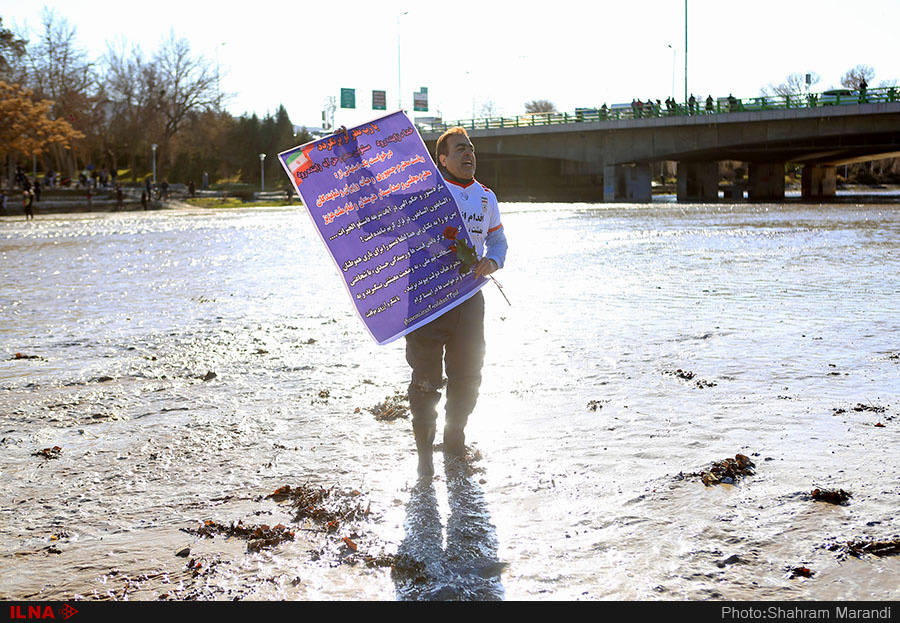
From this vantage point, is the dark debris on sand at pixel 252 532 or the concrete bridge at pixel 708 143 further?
the concrete bridge at pixel 708 143

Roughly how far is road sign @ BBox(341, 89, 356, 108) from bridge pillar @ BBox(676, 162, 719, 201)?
4308cm

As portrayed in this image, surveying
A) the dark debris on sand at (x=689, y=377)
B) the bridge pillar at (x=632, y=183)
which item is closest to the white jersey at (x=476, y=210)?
the dark debris on sand at (x=689, y=377)

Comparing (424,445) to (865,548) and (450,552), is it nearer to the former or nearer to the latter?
(450,552)

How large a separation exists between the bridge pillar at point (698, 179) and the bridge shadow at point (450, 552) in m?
65.6

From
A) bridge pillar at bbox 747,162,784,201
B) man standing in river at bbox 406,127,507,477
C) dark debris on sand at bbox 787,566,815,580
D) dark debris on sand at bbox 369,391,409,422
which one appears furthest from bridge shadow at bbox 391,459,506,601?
bridge pillar at bbox 747,162,784,201

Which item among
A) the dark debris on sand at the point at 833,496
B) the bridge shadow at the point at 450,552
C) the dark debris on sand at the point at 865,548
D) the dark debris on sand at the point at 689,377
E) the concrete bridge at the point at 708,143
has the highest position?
the concrete bridge at the point at 708,143

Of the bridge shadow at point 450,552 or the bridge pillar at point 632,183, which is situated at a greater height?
the bridge pillar at point 632,183

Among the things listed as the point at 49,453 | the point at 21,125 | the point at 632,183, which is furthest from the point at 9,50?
the point at 49,453

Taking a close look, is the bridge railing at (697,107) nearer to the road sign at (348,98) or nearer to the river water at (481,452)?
the road sign at (348,98)

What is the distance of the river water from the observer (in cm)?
367

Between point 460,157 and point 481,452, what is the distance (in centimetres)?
168

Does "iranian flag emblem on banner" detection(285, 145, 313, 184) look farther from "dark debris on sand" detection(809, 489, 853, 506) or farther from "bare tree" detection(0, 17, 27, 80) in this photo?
"bare tree" detection(0, 17, 27, 80)

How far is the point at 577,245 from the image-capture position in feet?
74.5

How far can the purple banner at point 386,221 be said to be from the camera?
198 inches
